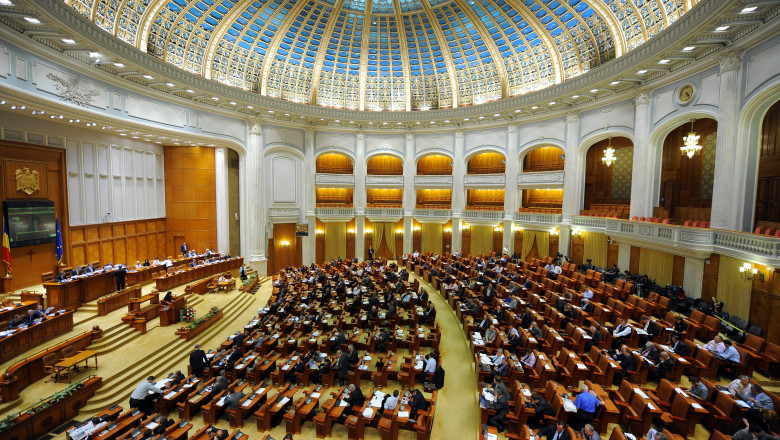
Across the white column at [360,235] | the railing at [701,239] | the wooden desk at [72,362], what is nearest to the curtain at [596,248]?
the railing at [701,239]

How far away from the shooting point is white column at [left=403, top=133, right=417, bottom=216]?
2237cm

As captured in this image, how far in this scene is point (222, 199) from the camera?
19266 mm

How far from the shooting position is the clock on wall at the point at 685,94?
38.5 ft

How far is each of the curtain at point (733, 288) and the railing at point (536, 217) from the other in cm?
755

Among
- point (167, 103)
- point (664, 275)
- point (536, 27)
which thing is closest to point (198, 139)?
point (167, 103)

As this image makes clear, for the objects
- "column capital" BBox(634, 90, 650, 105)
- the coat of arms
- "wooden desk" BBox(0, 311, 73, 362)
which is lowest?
"wooden desk" BBox(0, 311, 73, 362)

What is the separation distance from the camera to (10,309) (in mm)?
9844

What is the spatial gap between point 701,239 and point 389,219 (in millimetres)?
15625

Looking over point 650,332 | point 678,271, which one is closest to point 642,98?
point 678,271

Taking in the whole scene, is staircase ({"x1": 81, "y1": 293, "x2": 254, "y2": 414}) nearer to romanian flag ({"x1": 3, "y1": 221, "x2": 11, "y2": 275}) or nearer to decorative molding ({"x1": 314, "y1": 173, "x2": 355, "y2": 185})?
romanian flag ({"x1": 3, "y1": 221, "x2": 11, "y2": 275})

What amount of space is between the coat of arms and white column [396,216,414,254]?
17.4m

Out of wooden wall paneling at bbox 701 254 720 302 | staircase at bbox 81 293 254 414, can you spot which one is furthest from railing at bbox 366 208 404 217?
wooden wall paneling at bbox 701 254 720 302

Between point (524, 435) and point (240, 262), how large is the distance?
1728cm

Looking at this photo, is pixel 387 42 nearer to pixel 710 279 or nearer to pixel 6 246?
pixel 710 279
